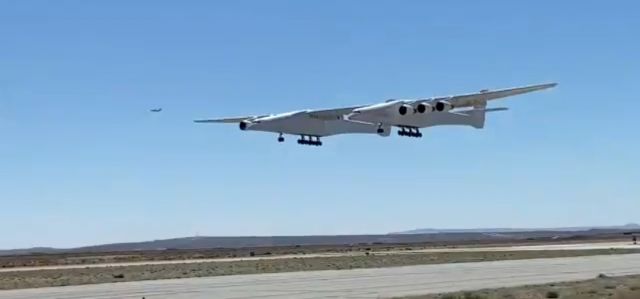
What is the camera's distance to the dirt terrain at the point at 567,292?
27.3 m

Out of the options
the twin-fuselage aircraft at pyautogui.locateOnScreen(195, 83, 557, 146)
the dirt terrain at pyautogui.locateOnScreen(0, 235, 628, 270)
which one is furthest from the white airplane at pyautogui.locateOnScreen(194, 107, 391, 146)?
the dirt terrain at pyautogui.locateOnScreen(0, 235, 628, 270)

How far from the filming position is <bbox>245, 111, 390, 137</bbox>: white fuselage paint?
6050 centimetres

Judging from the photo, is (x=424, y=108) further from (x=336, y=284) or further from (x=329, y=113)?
(x=336, y=284)

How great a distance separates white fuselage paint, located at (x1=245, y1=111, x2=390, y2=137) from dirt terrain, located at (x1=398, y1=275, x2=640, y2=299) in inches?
1140

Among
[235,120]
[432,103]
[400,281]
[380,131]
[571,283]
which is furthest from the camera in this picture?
[235,120]

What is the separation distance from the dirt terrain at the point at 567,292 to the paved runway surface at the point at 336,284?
6.40 feet

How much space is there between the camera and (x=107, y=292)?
33969 millimetres

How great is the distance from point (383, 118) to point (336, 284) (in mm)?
23496

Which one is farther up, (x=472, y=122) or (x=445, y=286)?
(x=472, y=122)

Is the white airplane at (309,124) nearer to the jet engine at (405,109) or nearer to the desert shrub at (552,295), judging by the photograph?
the jet engine at (405,109)

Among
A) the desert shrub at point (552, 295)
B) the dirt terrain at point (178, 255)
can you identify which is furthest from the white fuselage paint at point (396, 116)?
the dirt terrain at point (178, 255)

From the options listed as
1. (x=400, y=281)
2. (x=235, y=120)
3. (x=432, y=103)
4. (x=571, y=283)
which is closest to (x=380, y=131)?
(x=432, y=103)

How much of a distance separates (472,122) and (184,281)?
28214 mm

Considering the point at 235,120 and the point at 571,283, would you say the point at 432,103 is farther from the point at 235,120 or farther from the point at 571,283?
the point at 571,283
